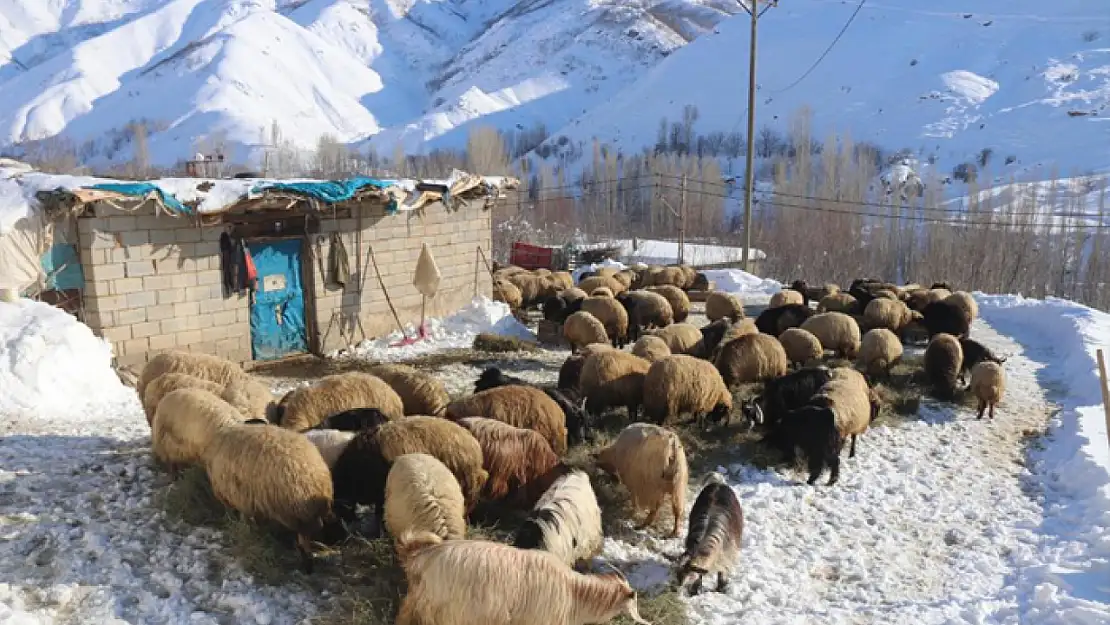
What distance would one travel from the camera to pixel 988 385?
36.5ft

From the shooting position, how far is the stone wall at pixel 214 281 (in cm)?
1109

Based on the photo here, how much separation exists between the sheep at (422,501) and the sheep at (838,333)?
9.46 meters

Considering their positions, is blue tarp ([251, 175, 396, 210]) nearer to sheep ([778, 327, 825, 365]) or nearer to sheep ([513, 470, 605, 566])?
sheep ([778, 327, 825, 365])

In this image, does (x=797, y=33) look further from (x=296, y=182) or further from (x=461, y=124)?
(x=296, y=182)

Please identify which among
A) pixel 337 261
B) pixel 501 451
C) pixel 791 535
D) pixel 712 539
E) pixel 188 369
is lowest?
pixel 791 535

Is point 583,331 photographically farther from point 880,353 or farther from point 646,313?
point 880,353

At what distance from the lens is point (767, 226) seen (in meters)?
42.1

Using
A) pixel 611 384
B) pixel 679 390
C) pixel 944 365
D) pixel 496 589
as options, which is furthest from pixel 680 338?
pixel 496 589

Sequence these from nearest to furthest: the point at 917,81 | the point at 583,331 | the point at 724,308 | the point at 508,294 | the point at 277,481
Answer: the point at 277,481 < the point at 583,331 < the point at 724,308 < the point at 508,294 < the point at 917,81

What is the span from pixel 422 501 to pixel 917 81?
77.0 metres

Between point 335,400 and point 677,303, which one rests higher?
point 335,400

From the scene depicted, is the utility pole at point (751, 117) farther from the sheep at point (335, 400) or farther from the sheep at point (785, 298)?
the sheep at point (335, 400)

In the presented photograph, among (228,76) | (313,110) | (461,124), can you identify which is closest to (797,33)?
(461,124)

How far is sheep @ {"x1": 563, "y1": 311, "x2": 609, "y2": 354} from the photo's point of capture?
13984 mm
